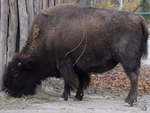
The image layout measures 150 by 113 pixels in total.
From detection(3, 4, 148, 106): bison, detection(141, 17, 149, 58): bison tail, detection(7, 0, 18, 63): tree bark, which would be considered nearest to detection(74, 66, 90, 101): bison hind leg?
detection(3, 4, 148, 106): bison

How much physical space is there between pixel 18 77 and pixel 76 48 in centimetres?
140

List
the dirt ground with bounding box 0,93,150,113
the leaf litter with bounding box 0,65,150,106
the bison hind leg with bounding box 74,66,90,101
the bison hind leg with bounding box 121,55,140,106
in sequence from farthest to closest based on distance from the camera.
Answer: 1. the bison hind leg with bounding box 74,66,90,101
2. the leaf litter with bounding box 0,65,150,106
3. the bison hind leg with bounding box 121,55,140,106
4. the dirt ground with bounding box 0,93,150,113

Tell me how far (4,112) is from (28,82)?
1237mm

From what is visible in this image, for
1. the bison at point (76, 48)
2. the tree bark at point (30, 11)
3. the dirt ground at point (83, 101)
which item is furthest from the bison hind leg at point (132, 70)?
the tree bark at point (30, 11)

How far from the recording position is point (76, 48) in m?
6.33

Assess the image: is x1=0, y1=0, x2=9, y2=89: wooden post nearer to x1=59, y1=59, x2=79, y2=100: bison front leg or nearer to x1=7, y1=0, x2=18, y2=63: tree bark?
x1=7, y1=0, x2=18, y2=63: tree bark

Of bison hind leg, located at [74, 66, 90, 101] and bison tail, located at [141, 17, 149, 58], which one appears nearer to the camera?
bison tail, located at [141, 17, 149, 58]

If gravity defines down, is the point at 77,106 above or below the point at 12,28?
below

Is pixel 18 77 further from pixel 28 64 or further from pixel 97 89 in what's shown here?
pixel 97 89

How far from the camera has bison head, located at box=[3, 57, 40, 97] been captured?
256 inches

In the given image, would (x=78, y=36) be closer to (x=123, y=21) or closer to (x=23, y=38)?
(x=123, y=21)

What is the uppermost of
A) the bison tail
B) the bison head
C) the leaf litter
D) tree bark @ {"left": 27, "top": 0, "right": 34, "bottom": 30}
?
tree bark @ {"left": 27, "top": 0, "right": 34, "bottom": 30}

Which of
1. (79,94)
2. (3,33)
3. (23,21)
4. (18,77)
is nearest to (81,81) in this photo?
(79,94)

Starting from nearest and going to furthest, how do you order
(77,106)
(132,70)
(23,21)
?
(77,106) → (132,70) → (23,21)
